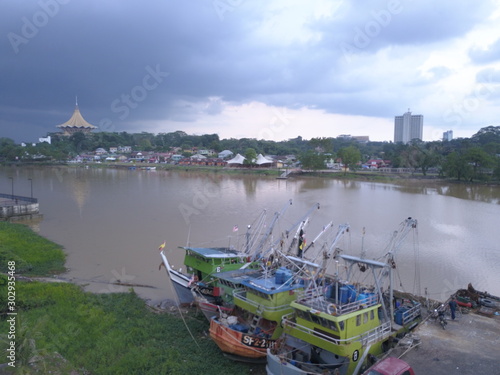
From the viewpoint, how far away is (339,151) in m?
75.3

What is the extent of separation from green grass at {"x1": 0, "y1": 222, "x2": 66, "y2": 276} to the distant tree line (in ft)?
185

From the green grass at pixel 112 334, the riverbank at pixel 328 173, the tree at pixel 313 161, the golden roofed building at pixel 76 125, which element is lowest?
the green grass at pixel 112 334

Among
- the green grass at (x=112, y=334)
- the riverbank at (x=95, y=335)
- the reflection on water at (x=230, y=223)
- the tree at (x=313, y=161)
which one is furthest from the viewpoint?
the tree at (x=313, y=161)

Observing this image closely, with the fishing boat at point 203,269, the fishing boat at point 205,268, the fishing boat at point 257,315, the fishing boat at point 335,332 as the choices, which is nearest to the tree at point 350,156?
the fishing boat at point 205,268

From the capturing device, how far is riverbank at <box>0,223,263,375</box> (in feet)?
26.9

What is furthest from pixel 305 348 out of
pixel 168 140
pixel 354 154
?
pixel 168 140

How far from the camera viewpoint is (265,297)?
34.6 feet

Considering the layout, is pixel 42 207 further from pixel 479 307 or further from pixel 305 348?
pixel 479 307

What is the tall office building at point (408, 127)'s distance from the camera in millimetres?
164375

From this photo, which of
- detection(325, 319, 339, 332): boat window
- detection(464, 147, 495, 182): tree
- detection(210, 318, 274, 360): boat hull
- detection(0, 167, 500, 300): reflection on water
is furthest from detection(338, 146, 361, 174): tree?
detection(325, 319, 339, 332): boat window

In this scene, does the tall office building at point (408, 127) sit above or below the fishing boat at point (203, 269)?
above

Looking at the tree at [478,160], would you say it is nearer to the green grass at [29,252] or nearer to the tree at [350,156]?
the tree at [350,156]

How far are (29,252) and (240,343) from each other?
14.9 meters

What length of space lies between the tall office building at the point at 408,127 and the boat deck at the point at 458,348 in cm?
16046
